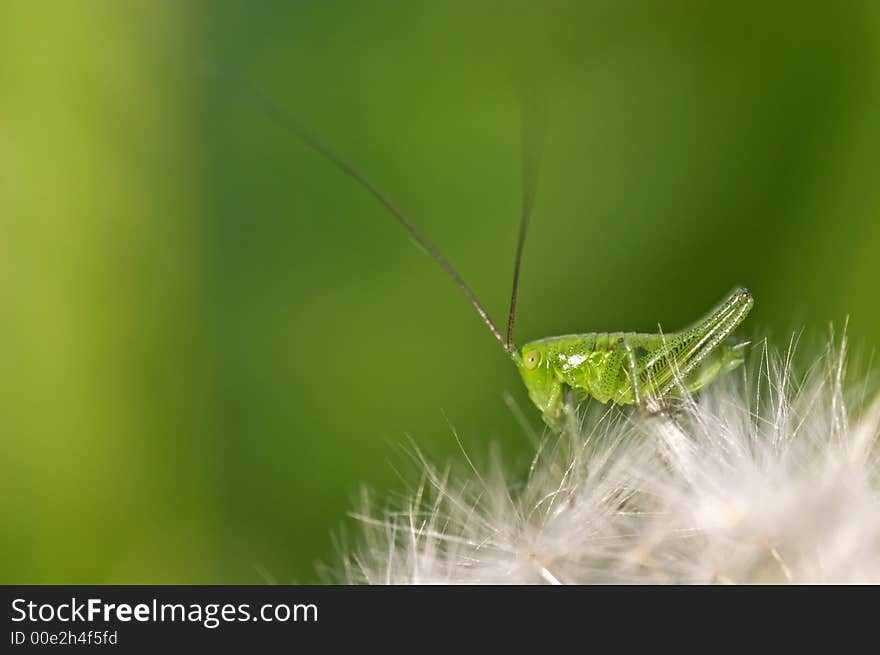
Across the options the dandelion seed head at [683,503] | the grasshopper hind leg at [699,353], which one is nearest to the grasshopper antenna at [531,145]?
the grasshopper hind leg at [699,353]

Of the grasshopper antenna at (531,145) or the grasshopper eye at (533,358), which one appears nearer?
the grasshopper eye at (533,358)

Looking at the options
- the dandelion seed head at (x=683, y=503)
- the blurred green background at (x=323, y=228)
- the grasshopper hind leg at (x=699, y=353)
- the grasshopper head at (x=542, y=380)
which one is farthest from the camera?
the blurred green background at (x=323, y=228)

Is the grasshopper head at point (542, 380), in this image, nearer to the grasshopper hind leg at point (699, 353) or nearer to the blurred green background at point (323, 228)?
the grasshopper hind leg at point (699, 353)

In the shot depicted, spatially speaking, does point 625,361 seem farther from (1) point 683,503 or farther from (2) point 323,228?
(2) point 323,228
